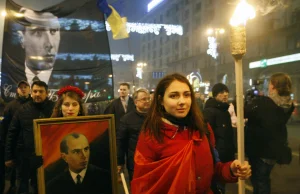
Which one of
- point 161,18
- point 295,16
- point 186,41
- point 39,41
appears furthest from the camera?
point 161,18

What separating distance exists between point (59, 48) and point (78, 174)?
2.94 m

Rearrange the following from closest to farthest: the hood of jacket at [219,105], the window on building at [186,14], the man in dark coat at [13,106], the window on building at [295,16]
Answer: the hood of jacket at [219,105] → the man in dark coat at [13,106] → the window on building at [295,16] → the window on building at [186,14]

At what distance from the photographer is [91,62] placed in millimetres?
5094

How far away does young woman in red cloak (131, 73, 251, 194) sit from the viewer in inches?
75.5

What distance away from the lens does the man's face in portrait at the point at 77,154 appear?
287 cm

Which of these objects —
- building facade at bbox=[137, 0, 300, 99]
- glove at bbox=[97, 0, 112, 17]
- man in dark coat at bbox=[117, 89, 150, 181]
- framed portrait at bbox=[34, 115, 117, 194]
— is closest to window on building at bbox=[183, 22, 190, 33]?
building facade at bbox=[137, 0, 300, 99]

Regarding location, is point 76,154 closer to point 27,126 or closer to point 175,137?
point 175,137

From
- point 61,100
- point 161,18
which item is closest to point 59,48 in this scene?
point 61,100

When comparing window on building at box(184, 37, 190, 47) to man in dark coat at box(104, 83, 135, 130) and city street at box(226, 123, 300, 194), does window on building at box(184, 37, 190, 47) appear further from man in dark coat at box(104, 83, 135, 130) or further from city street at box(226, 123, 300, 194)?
man in dark coat at box(104, 83, 135, 130)

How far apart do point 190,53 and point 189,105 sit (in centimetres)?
6182

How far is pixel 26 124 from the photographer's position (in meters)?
4.27

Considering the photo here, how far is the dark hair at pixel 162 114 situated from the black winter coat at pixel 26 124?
8.48ft

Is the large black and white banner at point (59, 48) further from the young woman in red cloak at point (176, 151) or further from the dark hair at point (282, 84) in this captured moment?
the young woman in red cloak at point (176, 151)

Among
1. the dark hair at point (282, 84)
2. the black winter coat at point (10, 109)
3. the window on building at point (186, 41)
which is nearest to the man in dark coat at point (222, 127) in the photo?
the dark hair at point (282, 84)
